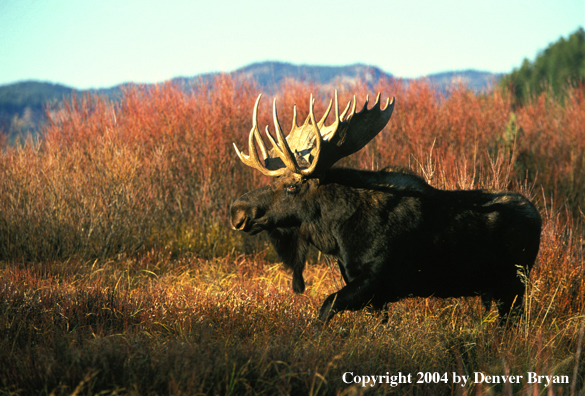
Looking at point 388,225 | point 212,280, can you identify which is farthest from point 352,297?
point 212,280

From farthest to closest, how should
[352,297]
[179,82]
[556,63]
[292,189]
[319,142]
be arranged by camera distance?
[556,63] < [179,82] < [292,189] < [319,142] < [352,297]

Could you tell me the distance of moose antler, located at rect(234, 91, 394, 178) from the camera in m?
3.65

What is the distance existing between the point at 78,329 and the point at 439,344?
2.58m

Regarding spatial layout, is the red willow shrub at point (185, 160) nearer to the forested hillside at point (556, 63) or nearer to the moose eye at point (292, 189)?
the moose eye at point (292, 189)

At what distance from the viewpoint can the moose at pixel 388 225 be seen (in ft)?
11.8

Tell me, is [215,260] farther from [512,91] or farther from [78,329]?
[512,91]

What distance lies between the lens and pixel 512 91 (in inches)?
604

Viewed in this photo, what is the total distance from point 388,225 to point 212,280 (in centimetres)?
249

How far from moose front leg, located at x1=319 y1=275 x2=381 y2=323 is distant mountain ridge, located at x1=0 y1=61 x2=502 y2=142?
19.8ft

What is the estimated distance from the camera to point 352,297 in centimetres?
344

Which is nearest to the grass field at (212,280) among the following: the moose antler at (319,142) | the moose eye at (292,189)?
the moose eye at (292,189)

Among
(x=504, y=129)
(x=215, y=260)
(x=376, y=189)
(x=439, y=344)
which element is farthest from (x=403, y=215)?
(x=504, y=129)

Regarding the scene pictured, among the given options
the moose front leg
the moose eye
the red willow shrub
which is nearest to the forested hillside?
the red willow shrub

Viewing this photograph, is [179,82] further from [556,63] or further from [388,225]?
[556,63]
